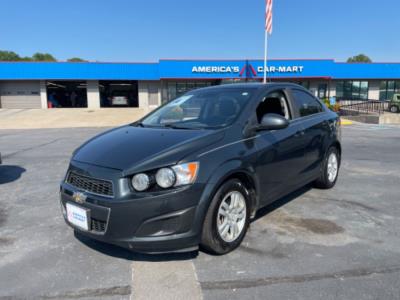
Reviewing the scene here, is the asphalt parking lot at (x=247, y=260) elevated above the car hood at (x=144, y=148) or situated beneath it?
situated beneath

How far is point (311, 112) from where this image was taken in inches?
189

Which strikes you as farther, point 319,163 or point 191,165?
point 319,163

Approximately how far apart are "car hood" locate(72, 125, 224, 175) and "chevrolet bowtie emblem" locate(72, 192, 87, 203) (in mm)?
305

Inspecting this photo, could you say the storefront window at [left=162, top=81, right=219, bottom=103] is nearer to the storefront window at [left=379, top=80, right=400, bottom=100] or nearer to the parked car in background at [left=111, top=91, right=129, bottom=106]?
the parked car in background at [left=111, top=91, right=129, bottom=106]

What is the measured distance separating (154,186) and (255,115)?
58.7 inches

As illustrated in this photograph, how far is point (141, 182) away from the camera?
107 inches

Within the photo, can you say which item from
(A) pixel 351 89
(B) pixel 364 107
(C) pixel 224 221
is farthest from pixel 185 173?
(A) pixel 351 89

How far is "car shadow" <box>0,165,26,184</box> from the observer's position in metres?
6.34

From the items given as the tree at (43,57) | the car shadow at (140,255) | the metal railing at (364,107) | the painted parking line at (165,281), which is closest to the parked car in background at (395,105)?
the metal railing at (364,107)

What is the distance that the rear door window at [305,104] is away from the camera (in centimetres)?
450

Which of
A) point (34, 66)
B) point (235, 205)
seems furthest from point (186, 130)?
point (34, 66)

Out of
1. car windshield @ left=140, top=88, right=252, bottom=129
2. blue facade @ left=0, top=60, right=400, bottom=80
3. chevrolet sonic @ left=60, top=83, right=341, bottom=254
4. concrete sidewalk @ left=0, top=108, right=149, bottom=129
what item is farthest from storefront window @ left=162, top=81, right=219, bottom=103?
chevrolet sonic @ left=60, top=83, right=341, bottom=254

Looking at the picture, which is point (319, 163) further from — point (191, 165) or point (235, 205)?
point (191, 165)

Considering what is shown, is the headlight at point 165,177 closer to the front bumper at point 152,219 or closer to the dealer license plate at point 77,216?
the front bumper at point 152,219
